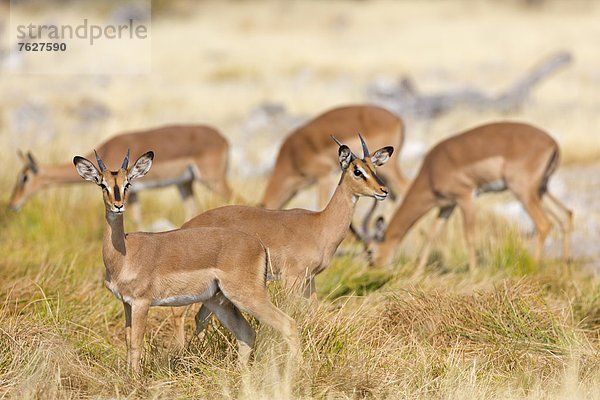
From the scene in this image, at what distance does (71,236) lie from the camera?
9.58 m

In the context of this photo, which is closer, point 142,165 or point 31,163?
point 142,165

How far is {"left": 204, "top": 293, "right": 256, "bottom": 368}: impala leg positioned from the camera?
5664 millimetres

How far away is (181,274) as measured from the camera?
5.36 m

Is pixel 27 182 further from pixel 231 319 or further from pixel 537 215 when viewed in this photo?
pixel 231 319

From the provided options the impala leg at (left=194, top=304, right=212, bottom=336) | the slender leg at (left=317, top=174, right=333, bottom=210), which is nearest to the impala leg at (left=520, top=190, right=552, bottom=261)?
the slender leg at (left=317, top=174, right=333, bottom=210)

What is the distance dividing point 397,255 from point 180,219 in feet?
8.72

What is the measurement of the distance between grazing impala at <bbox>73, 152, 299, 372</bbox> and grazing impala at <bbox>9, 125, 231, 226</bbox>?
5.09m

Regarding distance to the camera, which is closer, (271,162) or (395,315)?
(395,315)

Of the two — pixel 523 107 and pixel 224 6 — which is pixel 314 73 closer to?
pixel 523 107

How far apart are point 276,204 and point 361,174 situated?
470cm

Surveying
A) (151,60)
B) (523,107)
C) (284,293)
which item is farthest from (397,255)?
(151,60)

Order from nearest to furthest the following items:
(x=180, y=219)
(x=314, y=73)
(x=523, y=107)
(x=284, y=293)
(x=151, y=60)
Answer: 1. (x=284, y=293)
2. (x=180, y=219)
3. (x=523, y=107)
4. (x=314, y=73)
5. (x=151, y=60)

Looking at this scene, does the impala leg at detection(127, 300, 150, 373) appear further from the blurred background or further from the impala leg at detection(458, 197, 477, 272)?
the blurred background

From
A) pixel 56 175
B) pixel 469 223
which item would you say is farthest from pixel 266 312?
pixel 56 175
